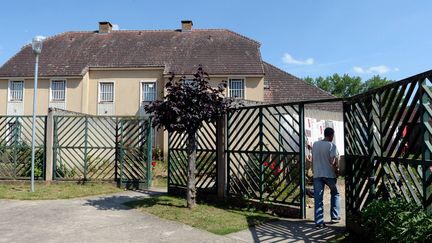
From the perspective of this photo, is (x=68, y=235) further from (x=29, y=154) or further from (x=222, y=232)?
(x=29, y=154)

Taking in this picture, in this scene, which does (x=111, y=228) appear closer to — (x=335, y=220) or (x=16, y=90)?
(x=335, y=220)

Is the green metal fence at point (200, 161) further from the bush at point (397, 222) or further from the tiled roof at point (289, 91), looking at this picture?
the tiled roof at point (289, 91)

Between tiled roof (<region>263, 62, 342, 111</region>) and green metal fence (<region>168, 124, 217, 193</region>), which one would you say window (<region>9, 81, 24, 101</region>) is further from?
green metal fence (<region>168, 124, 217, 193</region>)

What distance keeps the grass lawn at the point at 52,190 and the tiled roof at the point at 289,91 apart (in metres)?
16.9

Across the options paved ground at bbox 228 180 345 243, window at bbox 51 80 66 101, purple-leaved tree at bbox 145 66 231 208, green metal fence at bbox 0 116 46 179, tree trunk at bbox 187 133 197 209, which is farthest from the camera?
window at bbox 51 80 66 101

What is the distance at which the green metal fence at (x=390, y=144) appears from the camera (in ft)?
13.7

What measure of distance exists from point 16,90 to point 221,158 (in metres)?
21.4

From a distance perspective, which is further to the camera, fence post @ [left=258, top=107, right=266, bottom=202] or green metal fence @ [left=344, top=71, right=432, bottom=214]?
fence post @ [left=258, top=107, right=266, bottom=202]

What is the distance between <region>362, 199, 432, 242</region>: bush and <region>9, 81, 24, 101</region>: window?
2562 centimetres

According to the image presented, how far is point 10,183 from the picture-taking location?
40.2 feet

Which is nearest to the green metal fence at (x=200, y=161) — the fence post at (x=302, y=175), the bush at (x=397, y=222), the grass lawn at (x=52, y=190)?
the grass lawn at (x=52, y=190)

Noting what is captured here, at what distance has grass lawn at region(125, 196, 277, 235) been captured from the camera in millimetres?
7051

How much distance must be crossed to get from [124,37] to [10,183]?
17657 millimetres

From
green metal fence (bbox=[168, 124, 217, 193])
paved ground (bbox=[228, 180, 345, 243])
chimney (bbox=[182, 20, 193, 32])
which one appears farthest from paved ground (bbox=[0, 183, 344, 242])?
chimney (bbox=[182, 20, 193, 32])
